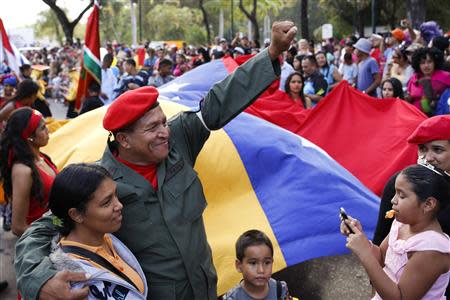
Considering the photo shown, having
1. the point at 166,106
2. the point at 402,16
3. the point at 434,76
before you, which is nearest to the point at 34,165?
the point at 166,106

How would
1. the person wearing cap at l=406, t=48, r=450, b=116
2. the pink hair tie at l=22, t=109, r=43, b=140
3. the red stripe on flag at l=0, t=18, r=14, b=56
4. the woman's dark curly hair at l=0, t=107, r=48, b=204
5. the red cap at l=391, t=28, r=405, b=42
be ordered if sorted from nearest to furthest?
the woman's dark curly hair at l=0, t=107, r=48, b=204
the pink hair tie at l=22, t=109, r=43, b=140
the person wearing cap at l=406, t=48, r=450, b=116
the red stripe on flag at l=0, t=18, r=14, b=56
the red cap at l=391, t=28, r=405, b=42

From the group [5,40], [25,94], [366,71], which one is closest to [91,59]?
[25,94]

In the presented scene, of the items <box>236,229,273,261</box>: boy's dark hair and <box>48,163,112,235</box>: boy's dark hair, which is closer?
<box>48,163,112,235</box>: boy's dark hair

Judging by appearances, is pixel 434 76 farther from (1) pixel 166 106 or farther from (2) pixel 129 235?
(2) pixel 129 235

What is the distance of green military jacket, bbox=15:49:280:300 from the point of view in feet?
8.61

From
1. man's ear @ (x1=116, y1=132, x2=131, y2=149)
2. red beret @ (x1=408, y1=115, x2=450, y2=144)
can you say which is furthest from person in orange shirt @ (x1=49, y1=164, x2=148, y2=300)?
red beret @ (x1=408, y1=115, x2=450, y2=144)

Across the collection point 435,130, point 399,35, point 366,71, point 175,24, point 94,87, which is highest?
point 435,130

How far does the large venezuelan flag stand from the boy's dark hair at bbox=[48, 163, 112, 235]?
211 centimetres

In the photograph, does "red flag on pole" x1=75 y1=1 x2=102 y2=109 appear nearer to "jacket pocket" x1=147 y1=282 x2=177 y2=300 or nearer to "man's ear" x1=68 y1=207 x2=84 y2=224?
"jacket pocket" x1=147 y1=282 x2=177 y2=300

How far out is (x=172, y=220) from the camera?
8.71 feet

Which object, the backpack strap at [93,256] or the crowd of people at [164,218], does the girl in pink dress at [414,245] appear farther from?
the backpack strap at [93,256]

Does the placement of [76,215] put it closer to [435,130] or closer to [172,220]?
[172,220]

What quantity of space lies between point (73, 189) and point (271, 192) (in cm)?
279

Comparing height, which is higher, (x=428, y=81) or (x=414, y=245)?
(x=414, y=245)
